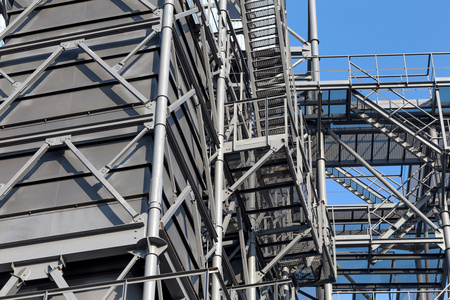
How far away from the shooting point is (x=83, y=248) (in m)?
13.1

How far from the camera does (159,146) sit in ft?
44.7

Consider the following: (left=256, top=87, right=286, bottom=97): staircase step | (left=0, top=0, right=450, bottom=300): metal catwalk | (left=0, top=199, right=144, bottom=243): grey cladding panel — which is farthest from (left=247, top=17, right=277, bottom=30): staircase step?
(left=0, top=199, right=144, bottom=243): grey cladding panel

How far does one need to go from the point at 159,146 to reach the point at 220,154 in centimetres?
496

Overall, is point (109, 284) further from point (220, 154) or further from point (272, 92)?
point (272, 92)

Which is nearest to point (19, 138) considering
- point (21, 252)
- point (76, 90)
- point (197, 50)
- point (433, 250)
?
point (76, 90)

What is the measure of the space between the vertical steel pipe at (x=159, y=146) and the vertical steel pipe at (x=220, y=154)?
2919 millimetres

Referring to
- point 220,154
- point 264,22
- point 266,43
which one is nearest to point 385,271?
point 266,43

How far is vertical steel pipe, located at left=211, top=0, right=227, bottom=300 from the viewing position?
16500mm

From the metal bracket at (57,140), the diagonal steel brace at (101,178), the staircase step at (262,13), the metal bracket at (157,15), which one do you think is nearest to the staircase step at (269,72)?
the staircase step at (262,13)

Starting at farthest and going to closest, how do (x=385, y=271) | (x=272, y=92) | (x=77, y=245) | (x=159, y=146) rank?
(x=385, y=271) < (x=272, y=92) < (x=159, y=146) < (x=77, y=245)

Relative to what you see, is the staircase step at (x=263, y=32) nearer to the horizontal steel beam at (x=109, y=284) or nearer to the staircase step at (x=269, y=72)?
the staircase step at (x=269, y=72)

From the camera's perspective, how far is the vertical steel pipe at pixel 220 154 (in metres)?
16.5

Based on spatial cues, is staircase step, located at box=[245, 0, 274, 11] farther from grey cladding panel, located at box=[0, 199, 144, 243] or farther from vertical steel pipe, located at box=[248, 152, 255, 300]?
grey cladding panel, located at box=[0, 199, 144, 243]

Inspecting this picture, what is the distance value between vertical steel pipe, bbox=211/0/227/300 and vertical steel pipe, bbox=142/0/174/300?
2919 mm
